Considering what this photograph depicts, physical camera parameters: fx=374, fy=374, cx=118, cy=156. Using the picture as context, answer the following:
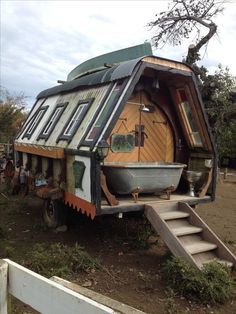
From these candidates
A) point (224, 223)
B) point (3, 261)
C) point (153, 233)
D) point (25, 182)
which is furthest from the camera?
→ point (25, 182)

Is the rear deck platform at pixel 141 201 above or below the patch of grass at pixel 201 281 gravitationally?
above

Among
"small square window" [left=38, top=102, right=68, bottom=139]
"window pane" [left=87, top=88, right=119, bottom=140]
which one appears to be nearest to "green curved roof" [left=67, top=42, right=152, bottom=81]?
"small square window" [left=38, top=102, right=68, bottom=139]

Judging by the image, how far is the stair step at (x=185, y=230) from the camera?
219 inches

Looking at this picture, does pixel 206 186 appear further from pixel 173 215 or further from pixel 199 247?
pixel 199 247

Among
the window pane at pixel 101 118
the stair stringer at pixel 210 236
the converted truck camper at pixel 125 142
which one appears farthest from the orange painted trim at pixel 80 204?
the stair stringer at pixel 210 236

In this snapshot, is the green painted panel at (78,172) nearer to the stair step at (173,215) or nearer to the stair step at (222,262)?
the stair step at (173,215)

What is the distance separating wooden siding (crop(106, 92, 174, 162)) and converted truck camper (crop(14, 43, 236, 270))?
2cm

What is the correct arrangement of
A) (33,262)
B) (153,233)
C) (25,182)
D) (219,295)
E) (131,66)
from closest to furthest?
(219,295) < (33,262) < (131,66) < (153,233) < (25,182)

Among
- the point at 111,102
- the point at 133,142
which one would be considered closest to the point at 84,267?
the point at 111,102

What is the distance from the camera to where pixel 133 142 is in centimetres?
757

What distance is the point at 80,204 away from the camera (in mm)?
6102

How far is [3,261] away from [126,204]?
3782 millimetres

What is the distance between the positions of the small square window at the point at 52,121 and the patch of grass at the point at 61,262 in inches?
127

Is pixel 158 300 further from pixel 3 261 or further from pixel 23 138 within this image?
pixel 23 138
